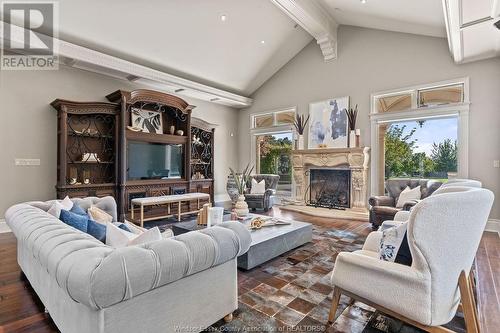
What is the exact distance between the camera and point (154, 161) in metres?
5.99

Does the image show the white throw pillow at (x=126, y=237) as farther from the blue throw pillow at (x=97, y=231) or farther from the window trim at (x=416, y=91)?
the window trim at (x=416, y=91)

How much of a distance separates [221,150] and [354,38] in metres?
4.76

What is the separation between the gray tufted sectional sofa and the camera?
3.98 feet

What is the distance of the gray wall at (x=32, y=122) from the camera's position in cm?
448

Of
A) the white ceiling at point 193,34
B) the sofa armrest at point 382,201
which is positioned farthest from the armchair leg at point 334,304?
the white ceiling at point 193,34

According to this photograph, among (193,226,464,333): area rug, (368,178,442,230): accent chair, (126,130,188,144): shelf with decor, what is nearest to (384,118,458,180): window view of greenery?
(368,178,442,230): accent chair

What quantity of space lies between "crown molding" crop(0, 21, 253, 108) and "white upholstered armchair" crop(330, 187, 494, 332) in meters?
5.50

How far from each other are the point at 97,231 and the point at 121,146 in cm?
375

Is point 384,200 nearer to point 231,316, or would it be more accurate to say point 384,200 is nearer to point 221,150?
point 231,316

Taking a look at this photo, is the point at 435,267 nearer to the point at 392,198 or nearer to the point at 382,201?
the point at 382,201

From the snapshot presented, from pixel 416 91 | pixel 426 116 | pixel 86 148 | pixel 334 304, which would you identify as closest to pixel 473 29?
pixel 416 91

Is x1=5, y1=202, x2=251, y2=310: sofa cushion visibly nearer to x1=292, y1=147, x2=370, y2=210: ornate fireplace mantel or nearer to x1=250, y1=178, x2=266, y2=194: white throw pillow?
x1=250, y1=178, x2=266, y2=194: white throw pillow

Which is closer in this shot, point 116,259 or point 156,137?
point 116,259

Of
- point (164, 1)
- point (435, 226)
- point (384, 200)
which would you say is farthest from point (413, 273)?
point (164, 1)
